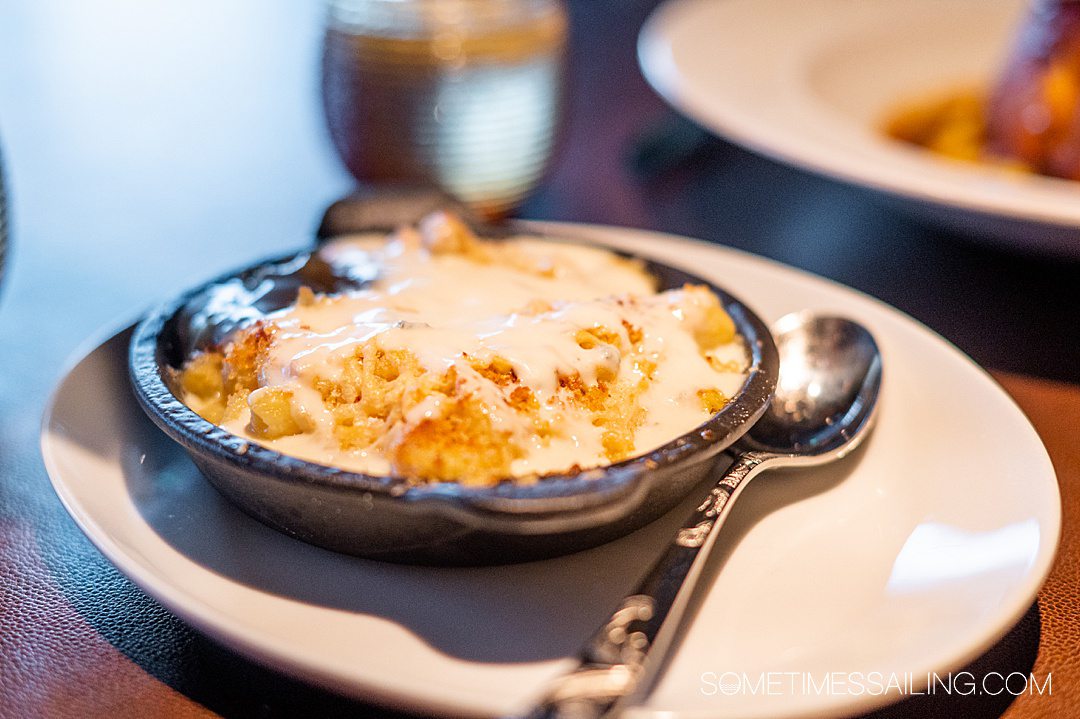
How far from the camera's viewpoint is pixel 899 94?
2.09 metres

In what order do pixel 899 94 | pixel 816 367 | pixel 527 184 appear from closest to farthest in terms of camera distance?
pixel 816 367 < pixel 527 184 < pixel 899 94

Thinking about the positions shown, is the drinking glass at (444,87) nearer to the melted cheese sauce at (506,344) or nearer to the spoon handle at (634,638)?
the melted cheese sauce at (506,344)

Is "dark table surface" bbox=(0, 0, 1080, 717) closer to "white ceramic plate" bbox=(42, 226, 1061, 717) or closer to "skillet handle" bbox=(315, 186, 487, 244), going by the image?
"white ceramic plate" bbox=(42, 226, 1061, 717)

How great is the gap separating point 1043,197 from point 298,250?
35.5 inches

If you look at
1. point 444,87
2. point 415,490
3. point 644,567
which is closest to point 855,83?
point 444,87

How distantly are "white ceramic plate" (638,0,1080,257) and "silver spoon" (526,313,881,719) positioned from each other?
1.08 feet

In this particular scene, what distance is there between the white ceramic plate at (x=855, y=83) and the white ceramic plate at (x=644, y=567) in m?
0.40

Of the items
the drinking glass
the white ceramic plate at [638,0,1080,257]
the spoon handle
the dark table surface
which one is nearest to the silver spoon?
the spoon handle

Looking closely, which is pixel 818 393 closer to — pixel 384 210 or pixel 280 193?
pixel 384 210

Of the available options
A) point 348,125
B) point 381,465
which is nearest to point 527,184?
point 348,125

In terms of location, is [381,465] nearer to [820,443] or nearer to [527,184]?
[820,443]

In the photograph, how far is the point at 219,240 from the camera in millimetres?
1562

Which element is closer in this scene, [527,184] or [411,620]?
[411,620]

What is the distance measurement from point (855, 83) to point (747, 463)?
4.76 ft
